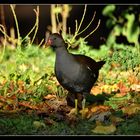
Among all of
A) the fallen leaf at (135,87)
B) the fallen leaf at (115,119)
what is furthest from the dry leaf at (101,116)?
the fallen leaf at (135,87)

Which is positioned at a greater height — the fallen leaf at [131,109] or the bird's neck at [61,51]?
the bird's neck at [61,51]

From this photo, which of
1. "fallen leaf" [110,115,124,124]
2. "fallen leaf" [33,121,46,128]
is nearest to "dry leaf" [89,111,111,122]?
"fallen leaf" [110,115,124,124]

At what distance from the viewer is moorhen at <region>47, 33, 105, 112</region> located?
6.01 metres

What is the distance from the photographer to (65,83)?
237 inches

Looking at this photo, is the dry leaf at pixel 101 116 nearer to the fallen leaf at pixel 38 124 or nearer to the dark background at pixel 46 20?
the fallen leaf at pixel 38 124

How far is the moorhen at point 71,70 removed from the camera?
6.01 metres

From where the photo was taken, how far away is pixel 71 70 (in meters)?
6.01

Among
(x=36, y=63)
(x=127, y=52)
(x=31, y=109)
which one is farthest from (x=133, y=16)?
(x=31, y=109)

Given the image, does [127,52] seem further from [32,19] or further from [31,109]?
[32,19]

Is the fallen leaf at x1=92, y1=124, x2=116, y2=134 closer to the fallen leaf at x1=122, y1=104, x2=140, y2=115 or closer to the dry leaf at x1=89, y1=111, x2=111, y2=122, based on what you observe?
the dry leaf at x1=89, y1=111, x2=111, y2=122

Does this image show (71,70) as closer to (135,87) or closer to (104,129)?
(104,129)

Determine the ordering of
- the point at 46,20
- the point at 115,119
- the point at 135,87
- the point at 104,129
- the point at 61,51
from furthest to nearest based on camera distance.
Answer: the point at 46,20 < the point at 135,87 < the point at 61,51 < the point at 115,119 < the point at 104,129

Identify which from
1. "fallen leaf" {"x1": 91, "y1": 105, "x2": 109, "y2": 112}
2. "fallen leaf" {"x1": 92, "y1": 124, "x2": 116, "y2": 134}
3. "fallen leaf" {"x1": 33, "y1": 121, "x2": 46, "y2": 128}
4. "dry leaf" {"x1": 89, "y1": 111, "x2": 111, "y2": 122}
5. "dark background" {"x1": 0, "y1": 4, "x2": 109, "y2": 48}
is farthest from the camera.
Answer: "dark background" {"x1": 0, "y1": 4, "x2": 109, "y2": 48}

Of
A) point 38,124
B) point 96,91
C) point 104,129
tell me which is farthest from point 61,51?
point 96,91
